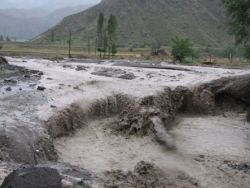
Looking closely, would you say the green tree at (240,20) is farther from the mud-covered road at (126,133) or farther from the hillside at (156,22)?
the hillside at (156,22)

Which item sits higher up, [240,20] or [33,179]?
[240,20]

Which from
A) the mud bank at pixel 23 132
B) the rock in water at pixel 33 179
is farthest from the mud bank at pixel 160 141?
the rock in water at pixel 33 179

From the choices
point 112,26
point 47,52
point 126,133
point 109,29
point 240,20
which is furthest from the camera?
point 47,52

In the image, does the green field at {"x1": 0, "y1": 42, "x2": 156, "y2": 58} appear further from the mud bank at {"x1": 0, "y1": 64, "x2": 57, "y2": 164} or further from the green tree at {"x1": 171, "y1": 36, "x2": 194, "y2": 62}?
→ the mud bank at {"x1": 0, "y1": 64, "x2": 57, "y2": 164}

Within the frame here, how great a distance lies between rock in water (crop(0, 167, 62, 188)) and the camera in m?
5.77

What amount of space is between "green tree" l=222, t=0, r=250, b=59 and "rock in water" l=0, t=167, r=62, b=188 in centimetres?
1158

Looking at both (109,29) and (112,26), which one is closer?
(109,29)

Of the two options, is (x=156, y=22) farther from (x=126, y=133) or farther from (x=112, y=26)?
(x=126, y=133)

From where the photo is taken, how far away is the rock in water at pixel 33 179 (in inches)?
227

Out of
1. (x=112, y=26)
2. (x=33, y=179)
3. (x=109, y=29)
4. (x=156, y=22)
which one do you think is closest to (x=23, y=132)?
(x=33, y=179)

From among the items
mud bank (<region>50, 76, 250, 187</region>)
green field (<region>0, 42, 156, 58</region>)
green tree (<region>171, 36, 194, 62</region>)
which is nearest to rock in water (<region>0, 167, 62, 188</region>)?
mud bank (<region>50, 76, 250, 187</region>)

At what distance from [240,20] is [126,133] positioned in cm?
755

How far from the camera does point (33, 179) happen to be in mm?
5941

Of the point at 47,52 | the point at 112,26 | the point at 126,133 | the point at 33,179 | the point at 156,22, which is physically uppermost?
the point at 156,22
